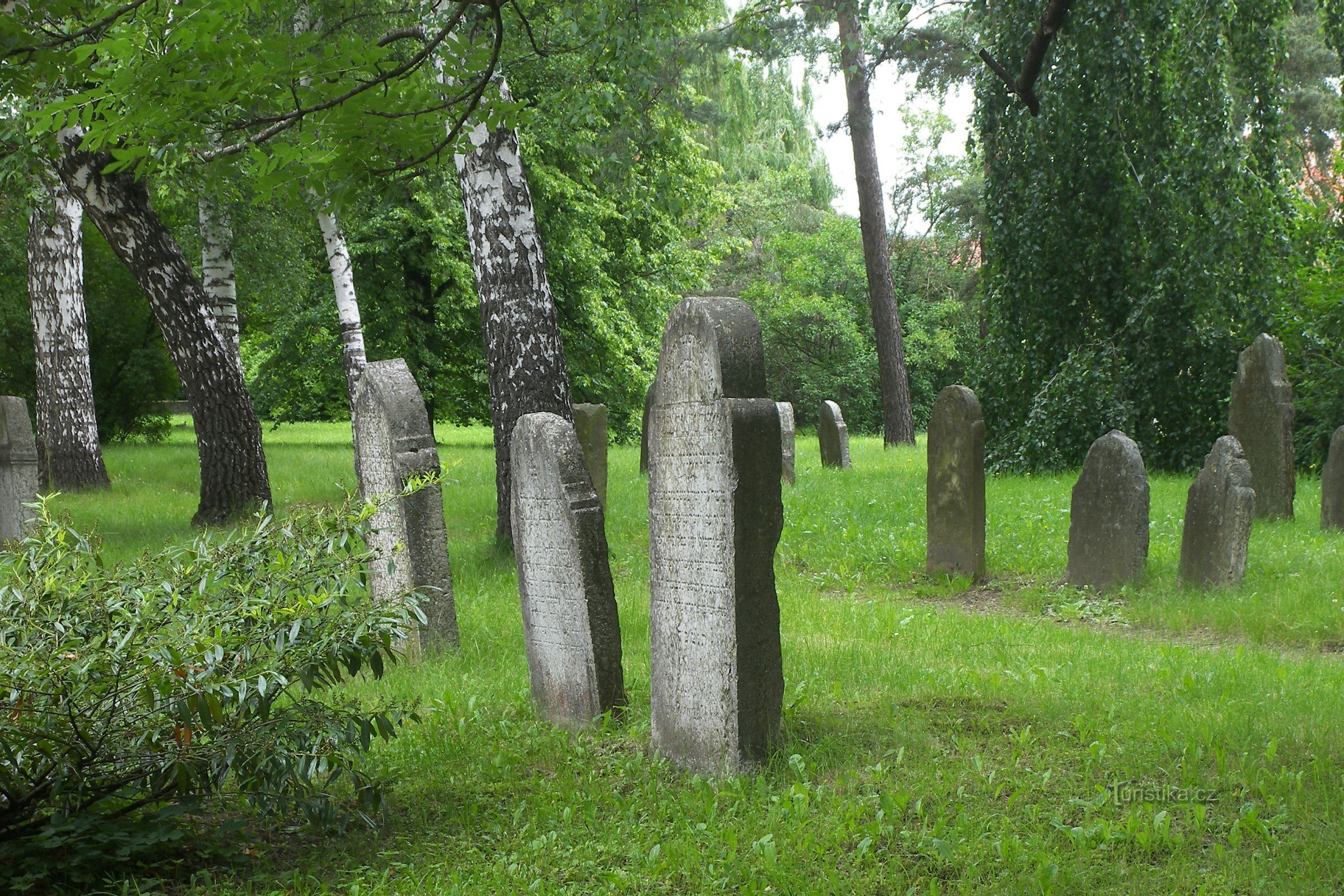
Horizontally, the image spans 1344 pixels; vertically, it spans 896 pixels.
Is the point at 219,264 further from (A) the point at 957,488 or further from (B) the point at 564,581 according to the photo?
(B) the point at 564,581

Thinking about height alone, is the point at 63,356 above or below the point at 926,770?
above

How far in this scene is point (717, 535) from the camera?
422 cm

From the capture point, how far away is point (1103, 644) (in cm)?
657

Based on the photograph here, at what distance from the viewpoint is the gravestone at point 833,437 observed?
17.3 metres

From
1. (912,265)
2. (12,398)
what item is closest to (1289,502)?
(12,398)

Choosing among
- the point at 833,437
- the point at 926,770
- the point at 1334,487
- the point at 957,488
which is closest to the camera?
the point at 926,770

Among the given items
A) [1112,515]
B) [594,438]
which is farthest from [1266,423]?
[594,438]

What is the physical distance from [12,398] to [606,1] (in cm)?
701

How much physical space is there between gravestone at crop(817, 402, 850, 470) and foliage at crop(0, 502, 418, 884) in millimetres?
13885

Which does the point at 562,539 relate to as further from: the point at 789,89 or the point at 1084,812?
the point at 789,89

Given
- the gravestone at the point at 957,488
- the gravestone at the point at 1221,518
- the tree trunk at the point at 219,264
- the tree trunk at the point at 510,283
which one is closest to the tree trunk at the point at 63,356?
the tree trunk at the point at 219,264

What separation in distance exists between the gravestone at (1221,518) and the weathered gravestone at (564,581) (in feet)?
15.9

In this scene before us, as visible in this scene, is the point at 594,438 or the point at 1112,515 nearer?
the point at 1112,515

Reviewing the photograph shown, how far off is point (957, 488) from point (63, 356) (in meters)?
12.6
